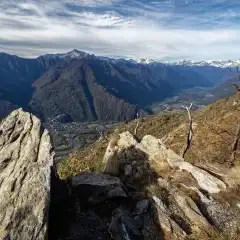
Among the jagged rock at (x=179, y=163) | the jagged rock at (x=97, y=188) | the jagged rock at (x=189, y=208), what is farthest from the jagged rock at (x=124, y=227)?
the jagged rock at (x=179, y=163)

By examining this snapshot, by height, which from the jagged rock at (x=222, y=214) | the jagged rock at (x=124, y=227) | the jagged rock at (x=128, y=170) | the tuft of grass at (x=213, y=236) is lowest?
the jagged rock at (x=128, y=170)

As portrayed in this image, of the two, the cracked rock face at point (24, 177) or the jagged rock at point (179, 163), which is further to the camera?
the jagged rock at point (179, 163)

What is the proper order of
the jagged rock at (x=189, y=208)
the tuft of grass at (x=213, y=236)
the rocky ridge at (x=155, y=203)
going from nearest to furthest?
the tuft of grass at (x=213, y=236)
the rocky ridge at (x=155, y=203)
the jagged rock at (x=189, y=208)

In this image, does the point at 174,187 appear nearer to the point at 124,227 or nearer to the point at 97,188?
the point at 97,188

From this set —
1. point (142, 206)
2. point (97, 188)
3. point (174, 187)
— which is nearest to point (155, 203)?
point (142, 206)

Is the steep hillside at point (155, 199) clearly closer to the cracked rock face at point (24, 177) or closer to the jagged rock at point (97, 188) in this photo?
the jagged rock at point (97, 188)

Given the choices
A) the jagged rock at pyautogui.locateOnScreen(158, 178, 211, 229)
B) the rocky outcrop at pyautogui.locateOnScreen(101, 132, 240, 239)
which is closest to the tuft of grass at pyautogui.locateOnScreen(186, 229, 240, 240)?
the rocky outcrop at pyautogui.locateOnScreen(101, 132, 240, 239)

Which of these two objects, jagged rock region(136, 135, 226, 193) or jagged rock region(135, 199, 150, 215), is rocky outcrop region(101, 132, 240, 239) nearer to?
jagged rock region(136, 135, 226, 193)
